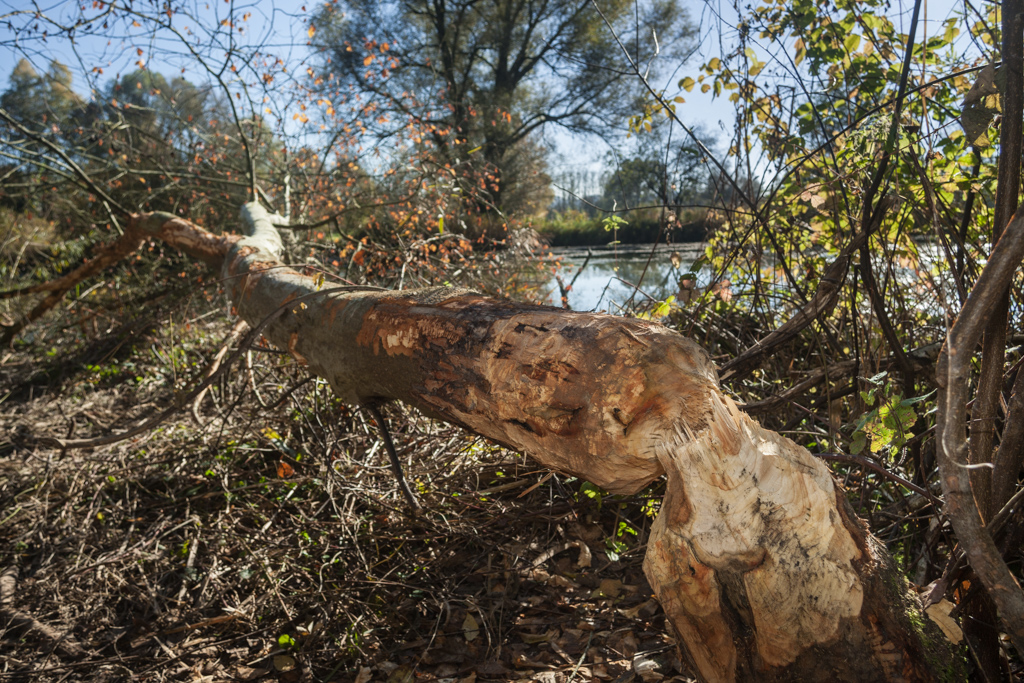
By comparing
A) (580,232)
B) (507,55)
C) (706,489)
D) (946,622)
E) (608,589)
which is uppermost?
(507,55)

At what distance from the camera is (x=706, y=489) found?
1.13 m

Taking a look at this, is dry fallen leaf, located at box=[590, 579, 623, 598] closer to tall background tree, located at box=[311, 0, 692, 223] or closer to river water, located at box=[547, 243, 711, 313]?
river water, located at box=[547, 243, 711, 313]

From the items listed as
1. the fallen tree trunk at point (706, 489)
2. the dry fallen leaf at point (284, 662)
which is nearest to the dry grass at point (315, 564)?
the dry fallen leaf at point (284, 662)

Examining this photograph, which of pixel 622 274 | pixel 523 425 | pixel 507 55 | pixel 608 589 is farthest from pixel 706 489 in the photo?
pixel 507 55

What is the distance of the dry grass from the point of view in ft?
6.63

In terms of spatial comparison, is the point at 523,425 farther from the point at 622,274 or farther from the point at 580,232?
the point at 580,232

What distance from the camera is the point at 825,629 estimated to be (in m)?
1.06

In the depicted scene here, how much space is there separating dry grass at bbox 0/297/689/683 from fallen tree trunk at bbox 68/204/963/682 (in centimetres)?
76

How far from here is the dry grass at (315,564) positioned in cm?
202

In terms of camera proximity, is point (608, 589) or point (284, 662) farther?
point (608, 589)

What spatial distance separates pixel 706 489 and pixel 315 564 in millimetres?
1951

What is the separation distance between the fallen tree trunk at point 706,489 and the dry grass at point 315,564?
0.76 metres

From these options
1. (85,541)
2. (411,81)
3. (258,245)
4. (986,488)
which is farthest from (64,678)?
(411,81)

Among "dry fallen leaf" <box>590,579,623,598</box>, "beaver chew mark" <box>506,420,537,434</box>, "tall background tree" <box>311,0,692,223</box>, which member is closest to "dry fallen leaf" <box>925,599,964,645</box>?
"beaver chew mark" <box>506,420,537,434</box>
